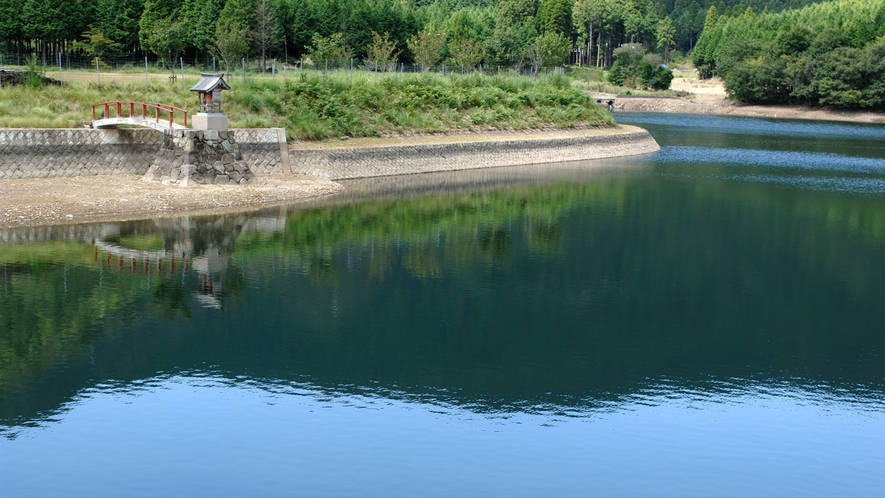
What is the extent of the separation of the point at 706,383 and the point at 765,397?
106 centimetres

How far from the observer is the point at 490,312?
21359 millimetres

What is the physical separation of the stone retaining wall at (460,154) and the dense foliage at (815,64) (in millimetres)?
53571

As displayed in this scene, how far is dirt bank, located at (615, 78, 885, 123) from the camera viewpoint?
104 m

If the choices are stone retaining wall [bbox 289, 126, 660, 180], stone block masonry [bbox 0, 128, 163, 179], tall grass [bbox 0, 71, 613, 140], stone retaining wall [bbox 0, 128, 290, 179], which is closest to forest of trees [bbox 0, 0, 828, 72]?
tall grass [bbox 0, 71, 613, 140]

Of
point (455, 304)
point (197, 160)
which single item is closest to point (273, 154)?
point (197, 160)

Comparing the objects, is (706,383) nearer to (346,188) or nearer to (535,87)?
(346,188)

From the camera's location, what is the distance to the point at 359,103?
45750mm

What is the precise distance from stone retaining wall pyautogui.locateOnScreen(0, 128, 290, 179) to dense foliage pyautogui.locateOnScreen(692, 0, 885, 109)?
273 ft

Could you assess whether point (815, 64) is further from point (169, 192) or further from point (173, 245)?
point (173, 245)

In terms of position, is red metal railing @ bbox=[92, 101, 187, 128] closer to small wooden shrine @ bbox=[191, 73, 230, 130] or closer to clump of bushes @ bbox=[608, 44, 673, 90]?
small wooden shrine @ bbox=[191, 73, 230, 130]

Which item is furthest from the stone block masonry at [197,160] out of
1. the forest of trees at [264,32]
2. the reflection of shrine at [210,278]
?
the forest of trees at [264,32]

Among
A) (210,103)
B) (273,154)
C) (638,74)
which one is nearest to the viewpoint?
(210,103)

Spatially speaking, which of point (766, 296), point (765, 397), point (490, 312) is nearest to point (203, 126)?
point (490, 312)

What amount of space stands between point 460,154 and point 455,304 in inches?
993
